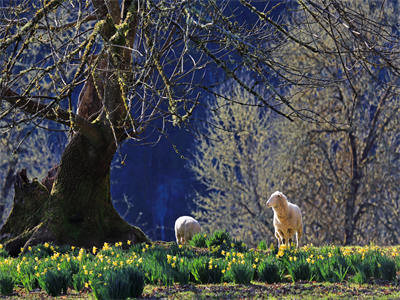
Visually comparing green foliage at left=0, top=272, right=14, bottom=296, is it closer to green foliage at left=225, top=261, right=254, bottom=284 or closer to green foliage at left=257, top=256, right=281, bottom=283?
green foliage at left=225, top=261, right=254, bottom=284

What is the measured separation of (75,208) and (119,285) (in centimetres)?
551

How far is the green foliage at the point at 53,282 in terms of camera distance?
6.03m

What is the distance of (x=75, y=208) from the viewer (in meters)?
10.6

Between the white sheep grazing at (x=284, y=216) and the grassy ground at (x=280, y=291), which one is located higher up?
the white sheep grazing at (x=284, y=216)

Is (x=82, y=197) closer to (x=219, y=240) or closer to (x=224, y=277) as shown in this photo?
(x=219, y=240)

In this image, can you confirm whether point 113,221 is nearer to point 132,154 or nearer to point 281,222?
point 281,222

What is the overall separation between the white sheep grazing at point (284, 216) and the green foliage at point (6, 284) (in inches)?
234

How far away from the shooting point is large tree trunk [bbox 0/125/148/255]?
10359 millimetres

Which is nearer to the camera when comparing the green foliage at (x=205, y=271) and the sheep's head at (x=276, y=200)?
the green foliage at (x=205, y=271)

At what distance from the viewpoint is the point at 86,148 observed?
10.8 meters

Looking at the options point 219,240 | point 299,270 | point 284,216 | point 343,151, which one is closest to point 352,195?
point 343,151

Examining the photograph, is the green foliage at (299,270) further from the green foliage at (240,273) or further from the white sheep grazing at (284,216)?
the white sheep grazing at (284,216)

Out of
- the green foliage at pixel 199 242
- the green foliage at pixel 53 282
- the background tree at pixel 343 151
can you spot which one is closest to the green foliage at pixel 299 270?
the green foliage at pixel 53 282

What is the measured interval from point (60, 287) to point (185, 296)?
1466 mm
